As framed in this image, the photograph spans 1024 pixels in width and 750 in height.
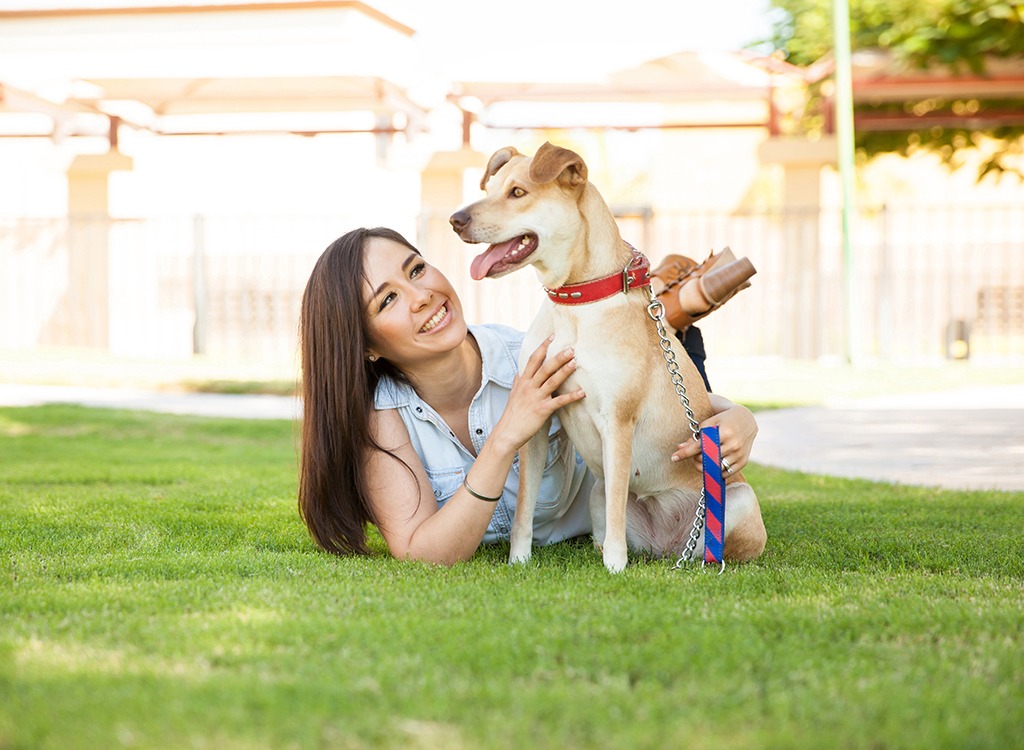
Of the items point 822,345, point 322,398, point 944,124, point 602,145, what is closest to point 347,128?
point 822,345

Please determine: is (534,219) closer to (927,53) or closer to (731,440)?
(731,440)

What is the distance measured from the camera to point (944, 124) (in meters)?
15.4

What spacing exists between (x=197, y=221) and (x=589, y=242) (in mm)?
12497

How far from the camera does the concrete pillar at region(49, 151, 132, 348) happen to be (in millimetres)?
15906

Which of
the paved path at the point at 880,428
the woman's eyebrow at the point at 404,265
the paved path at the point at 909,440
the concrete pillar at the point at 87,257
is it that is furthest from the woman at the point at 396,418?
the concrete pillar at the point at 87,257

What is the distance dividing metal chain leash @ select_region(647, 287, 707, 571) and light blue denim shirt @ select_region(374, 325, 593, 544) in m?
0.47

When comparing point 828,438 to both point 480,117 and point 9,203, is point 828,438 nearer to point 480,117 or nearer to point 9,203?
point 480,117

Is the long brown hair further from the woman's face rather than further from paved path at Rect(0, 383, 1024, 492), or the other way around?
paved path at Rect(0, 383, 1024, 492)

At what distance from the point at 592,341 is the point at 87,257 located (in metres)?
14.1

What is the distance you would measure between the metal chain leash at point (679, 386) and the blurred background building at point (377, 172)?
33.5ft

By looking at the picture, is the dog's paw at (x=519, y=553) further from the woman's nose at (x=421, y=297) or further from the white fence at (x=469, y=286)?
the white fence at (x=469, y=286)

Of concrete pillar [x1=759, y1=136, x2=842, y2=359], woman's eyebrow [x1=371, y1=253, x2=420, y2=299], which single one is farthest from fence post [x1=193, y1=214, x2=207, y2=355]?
woman's eyebrow [x1=371, y1=253, x2=420, y2=299]

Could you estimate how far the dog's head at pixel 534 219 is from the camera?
11.3 ft

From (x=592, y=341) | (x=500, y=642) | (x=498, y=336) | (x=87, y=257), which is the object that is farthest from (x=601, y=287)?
(x=87, y=257)
